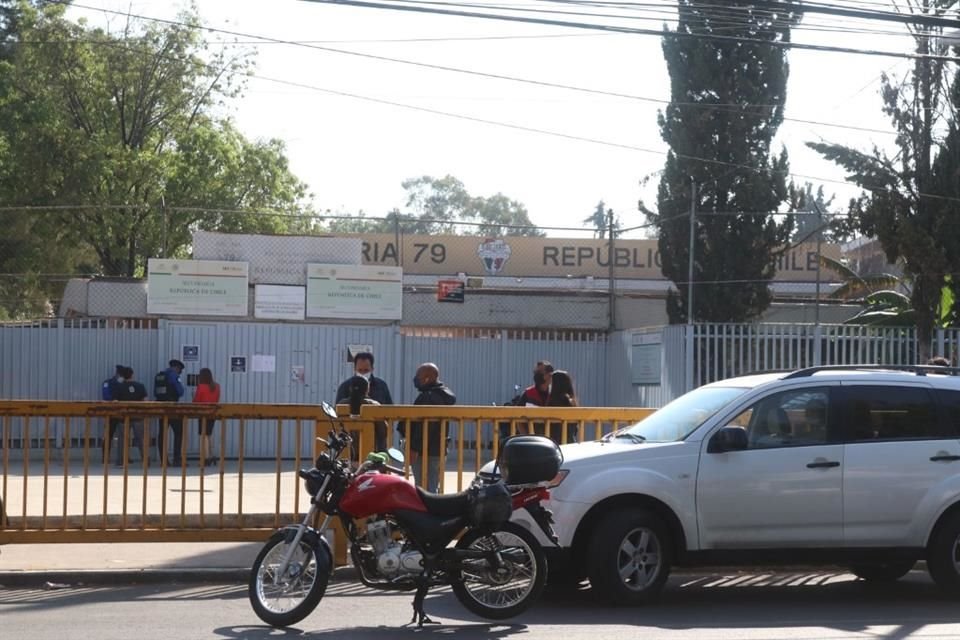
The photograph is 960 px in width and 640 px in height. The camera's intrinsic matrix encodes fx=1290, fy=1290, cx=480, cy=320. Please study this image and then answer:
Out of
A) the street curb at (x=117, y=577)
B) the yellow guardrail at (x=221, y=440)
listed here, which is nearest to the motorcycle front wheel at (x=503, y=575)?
the yellow guardrail at (x=221, y=440)

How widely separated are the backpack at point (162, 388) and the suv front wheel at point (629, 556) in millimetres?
12912

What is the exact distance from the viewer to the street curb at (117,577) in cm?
1003

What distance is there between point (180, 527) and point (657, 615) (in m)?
4.02

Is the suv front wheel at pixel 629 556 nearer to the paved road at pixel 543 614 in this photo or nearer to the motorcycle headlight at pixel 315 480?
the paved road at pixel 543 614

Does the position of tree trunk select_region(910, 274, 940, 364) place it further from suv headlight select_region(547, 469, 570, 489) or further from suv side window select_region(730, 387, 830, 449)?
suv headlight select_region(547, 469, 570, 489)

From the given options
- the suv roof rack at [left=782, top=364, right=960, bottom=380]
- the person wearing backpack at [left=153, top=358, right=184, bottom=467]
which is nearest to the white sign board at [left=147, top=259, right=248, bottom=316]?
the person wearing backpack at [left=153, top=358, right=184, bottom=467]

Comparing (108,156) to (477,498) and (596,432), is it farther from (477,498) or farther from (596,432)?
(477,498)

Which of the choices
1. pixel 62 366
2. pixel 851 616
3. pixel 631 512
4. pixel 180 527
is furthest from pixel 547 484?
pixel 62 366

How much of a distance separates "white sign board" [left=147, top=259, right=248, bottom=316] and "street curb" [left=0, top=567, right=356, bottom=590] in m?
11.4

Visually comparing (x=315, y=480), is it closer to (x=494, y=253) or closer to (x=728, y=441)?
(x=728, y=441)

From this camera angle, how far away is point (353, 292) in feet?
71.5

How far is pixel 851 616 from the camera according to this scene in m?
8.94

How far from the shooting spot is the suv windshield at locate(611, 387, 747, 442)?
9.48 m

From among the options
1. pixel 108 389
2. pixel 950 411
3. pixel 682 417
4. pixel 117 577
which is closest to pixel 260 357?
pixel 108 389
